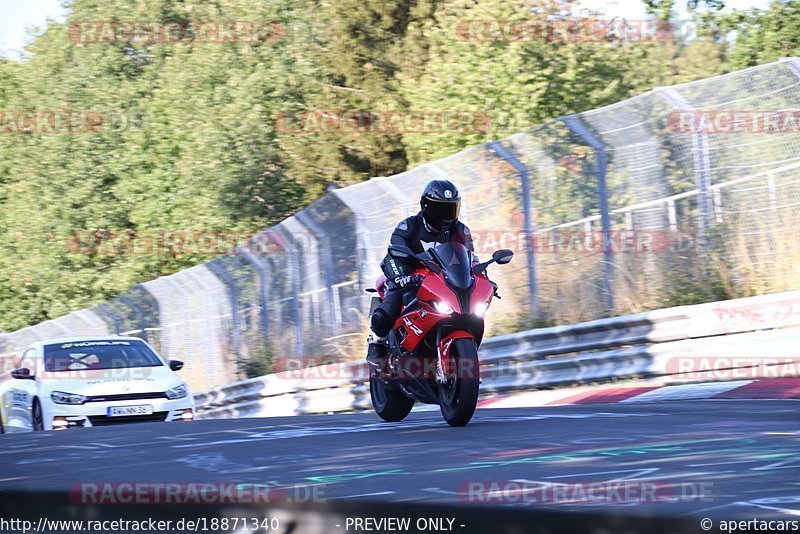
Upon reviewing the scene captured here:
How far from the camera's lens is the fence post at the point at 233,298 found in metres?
22.3

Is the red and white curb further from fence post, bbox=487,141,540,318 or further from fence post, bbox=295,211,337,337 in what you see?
fence post, bbox=295,211,337,337

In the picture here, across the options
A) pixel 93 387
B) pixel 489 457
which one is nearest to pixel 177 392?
pixel 93 387

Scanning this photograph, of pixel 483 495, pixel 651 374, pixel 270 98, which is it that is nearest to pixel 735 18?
pixel 270 98

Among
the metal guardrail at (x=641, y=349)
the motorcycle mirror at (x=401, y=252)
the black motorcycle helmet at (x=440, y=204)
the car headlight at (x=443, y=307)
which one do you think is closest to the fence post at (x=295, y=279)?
the metal guardrail at (x=641, y=349)

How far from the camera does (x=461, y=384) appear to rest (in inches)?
350

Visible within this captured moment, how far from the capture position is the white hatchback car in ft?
47.0

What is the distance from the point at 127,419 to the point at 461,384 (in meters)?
6.54

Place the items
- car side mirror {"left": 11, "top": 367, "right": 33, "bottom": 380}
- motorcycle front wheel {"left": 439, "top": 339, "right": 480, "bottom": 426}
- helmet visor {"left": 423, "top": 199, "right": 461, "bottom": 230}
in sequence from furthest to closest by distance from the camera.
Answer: car side mirror {"left": 11, "top": 367, "right": 33, "bottom": 380}, helmet visor {"left": 423, "top": 199, "right": 461, "bottom": 230}, motorcycle front wheel {"left": 439, "top": 339, "right": 480, "bottom": 426}

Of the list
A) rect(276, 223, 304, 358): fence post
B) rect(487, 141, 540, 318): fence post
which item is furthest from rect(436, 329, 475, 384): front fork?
rect(276, 223, 304, 358): fence post

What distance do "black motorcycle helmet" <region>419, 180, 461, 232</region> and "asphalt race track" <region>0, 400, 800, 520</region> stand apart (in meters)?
1.51

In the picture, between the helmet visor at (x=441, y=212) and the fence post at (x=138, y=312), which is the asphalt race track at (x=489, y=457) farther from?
the fence post at (x=138, y=312)

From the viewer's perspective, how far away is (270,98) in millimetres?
45031

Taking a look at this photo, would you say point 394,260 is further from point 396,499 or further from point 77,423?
point 77,423

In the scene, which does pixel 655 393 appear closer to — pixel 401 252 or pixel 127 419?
pixel 401 252
